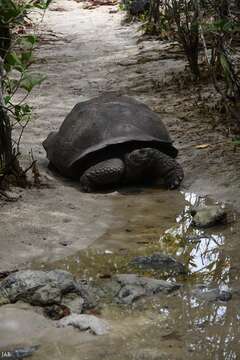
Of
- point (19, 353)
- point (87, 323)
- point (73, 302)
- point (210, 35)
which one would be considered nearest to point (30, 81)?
point (73, 302)

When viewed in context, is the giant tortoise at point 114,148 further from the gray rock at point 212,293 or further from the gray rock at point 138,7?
the gray rock at point 138,7

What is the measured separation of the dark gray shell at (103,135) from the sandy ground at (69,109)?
19cm

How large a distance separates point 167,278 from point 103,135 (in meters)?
2.06

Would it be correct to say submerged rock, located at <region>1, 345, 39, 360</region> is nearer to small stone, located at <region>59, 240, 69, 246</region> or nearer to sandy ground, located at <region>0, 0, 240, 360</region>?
sandy ground, located at <region>0, 0, 240, 360</region>

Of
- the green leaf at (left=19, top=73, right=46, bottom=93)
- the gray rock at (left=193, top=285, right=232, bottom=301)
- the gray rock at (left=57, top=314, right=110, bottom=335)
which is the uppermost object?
the green leaf at (left=19, top=73, right=46, bottom=93)

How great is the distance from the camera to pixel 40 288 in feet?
10.5

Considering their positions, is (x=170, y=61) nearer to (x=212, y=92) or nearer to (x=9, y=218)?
(x=212, y=92)

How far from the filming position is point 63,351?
2.78m

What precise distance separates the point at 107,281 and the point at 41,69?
21.0 ft

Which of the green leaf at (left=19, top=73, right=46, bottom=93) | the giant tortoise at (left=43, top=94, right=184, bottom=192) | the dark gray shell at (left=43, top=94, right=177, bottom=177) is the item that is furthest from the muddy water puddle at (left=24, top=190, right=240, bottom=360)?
the green leaf at (left=19, top=73, right=46, bottom=93)

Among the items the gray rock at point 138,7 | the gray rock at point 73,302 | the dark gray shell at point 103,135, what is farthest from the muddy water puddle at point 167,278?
the gray rock at point 138,7

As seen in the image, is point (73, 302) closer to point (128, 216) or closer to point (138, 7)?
point (128, 216)

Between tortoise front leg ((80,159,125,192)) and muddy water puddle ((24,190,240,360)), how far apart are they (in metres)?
0.17

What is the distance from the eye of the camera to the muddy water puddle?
2.79m
